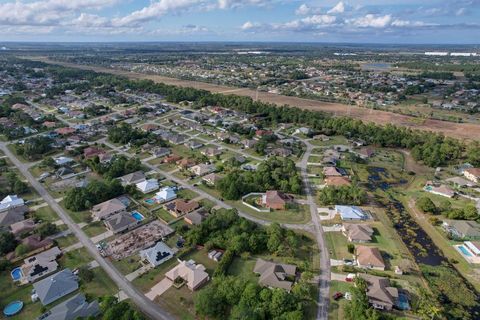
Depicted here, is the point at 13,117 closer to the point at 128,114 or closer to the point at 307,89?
the point at 128,114

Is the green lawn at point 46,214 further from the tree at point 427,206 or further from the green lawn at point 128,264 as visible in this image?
the tree at point 427,206

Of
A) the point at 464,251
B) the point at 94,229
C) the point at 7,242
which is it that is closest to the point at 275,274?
the point at 94,229

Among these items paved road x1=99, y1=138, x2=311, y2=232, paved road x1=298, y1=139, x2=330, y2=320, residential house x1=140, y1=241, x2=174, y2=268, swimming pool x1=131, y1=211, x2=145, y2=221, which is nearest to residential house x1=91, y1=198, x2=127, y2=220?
swimming pool x1=131, y1=211, x2=145, y2=221

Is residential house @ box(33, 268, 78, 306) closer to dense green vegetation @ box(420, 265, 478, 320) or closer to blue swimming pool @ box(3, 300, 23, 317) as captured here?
blue swimming pool @ box(3, 300, 23, 317)

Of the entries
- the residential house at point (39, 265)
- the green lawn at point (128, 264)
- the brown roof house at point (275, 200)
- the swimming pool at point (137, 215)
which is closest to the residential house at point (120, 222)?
the swimming pool at point (137, 215)

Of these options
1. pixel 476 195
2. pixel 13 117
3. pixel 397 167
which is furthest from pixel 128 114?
pixel 476 195
